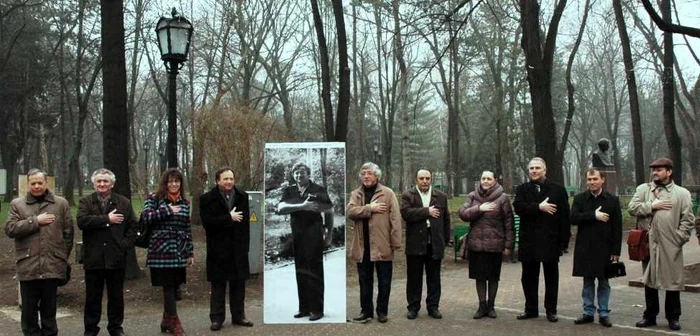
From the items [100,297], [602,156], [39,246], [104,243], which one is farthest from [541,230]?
[602,156]

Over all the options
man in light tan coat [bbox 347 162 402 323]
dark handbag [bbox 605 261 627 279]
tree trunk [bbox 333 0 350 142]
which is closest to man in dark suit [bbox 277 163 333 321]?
man in light tan coat [bbox 347 162 402 323]

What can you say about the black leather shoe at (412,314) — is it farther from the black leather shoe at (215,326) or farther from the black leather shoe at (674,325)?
the black leather shoe at (674,325)

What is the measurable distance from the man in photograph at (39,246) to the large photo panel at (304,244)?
2.15 meters

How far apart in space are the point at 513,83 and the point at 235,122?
1197 inches

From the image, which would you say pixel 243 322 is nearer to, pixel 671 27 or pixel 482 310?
pixel 482 310

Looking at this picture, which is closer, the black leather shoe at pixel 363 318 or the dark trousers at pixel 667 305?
the dark trousers at pixel 667 305

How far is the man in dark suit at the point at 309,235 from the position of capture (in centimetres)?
713

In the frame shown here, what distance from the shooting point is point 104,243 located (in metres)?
6.43

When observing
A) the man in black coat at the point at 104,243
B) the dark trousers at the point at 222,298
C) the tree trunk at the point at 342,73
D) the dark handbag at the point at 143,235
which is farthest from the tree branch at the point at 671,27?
the tree trunk at the point at 342,73

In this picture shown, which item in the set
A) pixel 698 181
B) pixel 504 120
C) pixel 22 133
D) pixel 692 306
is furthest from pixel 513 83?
pixel 692 306

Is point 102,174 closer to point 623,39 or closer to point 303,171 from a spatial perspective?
point 303,171

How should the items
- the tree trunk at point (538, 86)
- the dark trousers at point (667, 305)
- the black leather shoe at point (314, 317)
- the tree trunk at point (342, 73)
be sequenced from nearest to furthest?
the dark trousers at point (667, 305) → the black leather shoe at point (314, 317) → the tree trunk at point (342, 73) → the tree trunk at point (538, 86)

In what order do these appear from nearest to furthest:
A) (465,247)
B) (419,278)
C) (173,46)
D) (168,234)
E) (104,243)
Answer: (104,243) → (168,234) → (419,278) → (173,46) → (465,247)

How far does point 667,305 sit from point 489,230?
2.09 m
